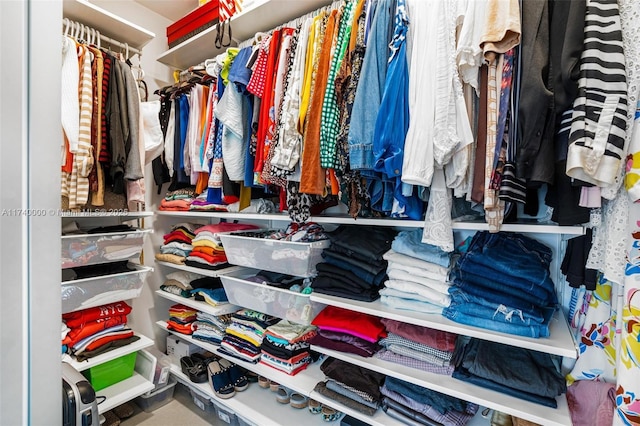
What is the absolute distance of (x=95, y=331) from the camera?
1570 mm

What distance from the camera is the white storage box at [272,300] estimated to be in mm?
1374

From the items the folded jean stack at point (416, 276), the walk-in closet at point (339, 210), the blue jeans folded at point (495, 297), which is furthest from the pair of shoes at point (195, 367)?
the blue jeans folded at point (495, 297)

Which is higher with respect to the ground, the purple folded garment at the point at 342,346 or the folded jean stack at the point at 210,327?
the purple folded garment at the point at 342,346

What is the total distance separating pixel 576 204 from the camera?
78cm

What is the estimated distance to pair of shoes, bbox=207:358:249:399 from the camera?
1.63 meters

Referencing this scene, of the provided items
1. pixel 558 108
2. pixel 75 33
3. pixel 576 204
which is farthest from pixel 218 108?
pixel 576 204

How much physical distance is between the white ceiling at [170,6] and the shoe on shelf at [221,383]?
2331 millimetres

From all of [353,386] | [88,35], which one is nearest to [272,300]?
[353,386]

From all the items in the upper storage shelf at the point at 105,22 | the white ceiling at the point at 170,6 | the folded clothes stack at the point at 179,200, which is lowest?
the folded clothes stack at the point at 179,200

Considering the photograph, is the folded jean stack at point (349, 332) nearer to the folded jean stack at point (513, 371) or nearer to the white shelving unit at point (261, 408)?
the folded jean stack at point (513, 371)

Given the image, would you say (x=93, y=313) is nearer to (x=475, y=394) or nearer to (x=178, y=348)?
(x=178, y=348)

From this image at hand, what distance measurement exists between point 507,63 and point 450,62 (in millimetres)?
148

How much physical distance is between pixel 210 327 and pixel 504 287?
1.57 meters

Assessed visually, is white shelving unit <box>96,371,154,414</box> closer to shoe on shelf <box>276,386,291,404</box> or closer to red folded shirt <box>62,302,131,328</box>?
red folded shirt <box>62,302,131,328</box>
